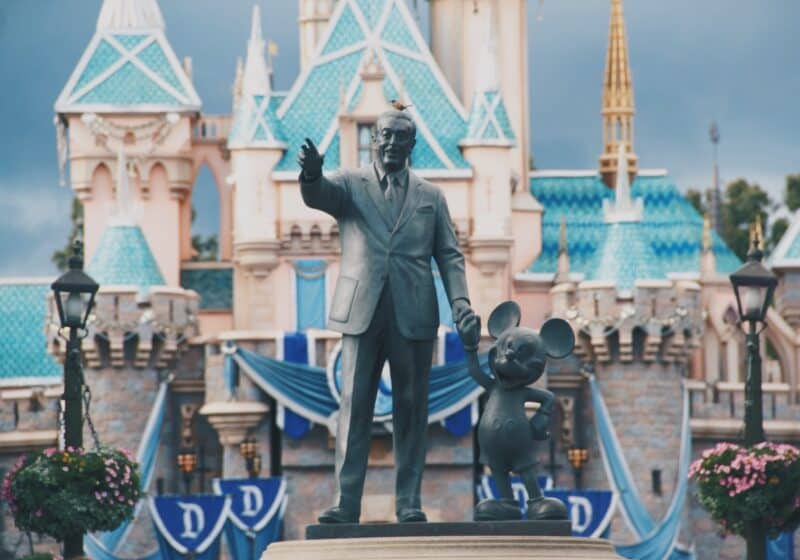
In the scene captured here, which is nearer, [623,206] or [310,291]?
[310,291]

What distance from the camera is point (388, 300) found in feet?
77.4

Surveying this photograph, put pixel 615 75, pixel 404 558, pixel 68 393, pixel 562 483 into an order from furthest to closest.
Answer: pixel 615 75 < pixel 562 483 < pixel 68 393 < pixel 404 558

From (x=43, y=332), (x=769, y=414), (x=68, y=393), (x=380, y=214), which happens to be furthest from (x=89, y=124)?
(x=380, y=214)

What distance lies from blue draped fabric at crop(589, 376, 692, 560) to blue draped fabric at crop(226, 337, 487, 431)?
106 inches

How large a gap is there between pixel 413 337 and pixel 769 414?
34439mm

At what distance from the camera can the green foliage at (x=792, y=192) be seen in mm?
83625

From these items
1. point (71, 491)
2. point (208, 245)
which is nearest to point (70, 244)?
point (208, 245)

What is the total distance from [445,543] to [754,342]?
991 centimetres

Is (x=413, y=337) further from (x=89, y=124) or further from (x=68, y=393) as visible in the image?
(x=89, y=124)

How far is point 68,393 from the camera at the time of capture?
33.0m

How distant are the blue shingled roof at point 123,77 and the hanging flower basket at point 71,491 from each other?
24.4m

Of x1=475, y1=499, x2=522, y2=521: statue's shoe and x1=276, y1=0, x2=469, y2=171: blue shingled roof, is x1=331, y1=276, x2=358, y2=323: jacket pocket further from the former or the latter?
x1=276, y1=0, x2=469, y2=171: blue shingled roof

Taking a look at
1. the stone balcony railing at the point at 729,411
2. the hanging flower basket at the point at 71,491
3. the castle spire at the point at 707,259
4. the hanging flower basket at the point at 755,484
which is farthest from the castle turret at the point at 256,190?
the hanging flower basket at the point at 755,484

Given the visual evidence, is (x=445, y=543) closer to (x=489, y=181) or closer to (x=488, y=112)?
(x=489, y=181)
